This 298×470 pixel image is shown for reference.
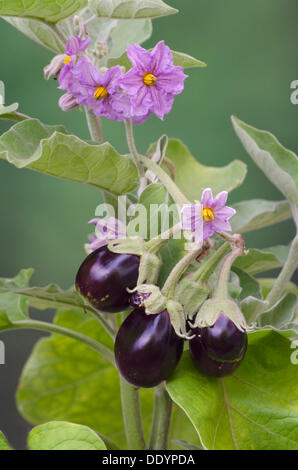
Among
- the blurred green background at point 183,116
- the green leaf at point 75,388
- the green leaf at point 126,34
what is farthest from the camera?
the blurred green background at point 183,116

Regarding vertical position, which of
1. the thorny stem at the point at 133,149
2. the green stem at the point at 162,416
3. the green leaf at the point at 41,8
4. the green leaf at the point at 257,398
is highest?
the green leaf at the point at 41,8

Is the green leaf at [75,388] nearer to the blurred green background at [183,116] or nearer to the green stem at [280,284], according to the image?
the green stem at [280,284]

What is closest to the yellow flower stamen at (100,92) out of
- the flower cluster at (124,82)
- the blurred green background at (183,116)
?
the flower cluster at (124,82)

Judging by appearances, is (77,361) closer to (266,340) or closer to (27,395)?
(27,395)

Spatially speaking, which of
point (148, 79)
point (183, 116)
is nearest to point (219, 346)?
point (148, 79)

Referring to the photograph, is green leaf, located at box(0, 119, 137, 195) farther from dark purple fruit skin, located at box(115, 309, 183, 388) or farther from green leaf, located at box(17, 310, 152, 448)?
green leaf, located at box(17, 310, 152, 448)

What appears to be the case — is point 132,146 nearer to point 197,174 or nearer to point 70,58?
point 70,58
